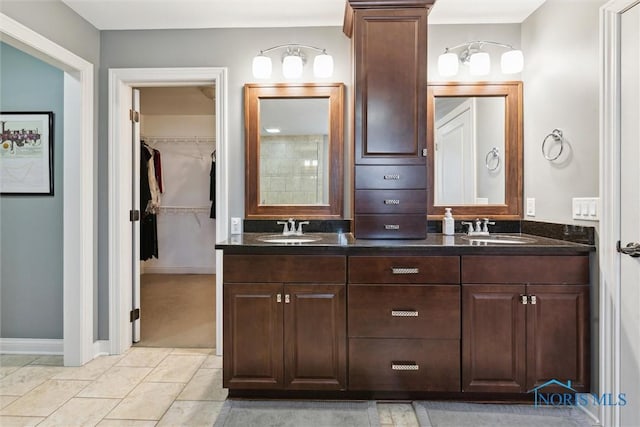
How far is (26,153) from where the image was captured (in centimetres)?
269

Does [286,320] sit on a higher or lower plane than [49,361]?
higher

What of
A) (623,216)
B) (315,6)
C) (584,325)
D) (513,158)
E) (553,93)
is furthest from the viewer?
(513,158)

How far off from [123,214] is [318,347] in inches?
70.8

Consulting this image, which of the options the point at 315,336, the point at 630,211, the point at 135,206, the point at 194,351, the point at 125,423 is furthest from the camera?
the point at 135,206

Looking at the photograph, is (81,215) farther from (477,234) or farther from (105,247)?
(477,234)

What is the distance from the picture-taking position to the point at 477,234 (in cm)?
256

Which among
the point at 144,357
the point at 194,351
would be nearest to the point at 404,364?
the point at 194,351

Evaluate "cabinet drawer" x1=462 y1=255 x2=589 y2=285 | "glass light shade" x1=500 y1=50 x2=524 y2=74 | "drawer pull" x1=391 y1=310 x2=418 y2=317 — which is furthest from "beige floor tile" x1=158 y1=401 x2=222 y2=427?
"glass light shade" x1=500 y1=50 x2=524 y2=74

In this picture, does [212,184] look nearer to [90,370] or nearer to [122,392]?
[90,370]

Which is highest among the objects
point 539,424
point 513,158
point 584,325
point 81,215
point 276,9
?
point 276,9

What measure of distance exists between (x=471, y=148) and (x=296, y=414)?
2.05m

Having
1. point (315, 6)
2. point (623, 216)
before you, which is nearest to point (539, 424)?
point (623, 216)

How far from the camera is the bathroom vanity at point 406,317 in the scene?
1.95 meters

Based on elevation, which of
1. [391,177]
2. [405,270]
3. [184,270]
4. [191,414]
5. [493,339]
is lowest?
[191,414]
